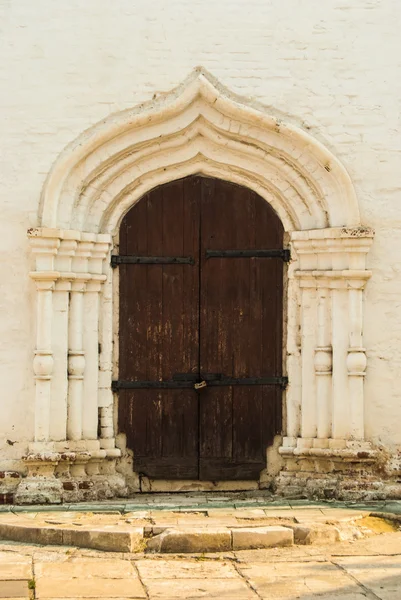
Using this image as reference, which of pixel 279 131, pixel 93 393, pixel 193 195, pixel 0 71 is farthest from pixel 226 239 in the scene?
pixel 0 71

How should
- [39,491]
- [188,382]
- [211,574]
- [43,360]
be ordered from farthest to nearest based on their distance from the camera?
[188,382] < [43,360] < [39,491] < [211,574]

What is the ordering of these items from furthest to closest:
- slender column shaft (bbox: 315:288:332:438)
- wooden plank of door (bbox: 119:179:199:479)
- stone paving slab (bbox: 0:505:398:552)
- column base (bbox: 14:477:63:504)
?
1. wooden plank of door (bbox: 119:179:199:479)
2. slender column shaft (bbox: 315:288:332:438)
3. column base (bbox: 14:477:63:504)
4. stone paving slab (bbox: 0:505:398:552)

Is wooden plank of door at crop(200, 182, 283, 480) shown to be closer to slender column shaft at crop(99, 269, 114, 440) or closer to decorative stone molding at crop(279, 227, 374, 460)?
decorative stone molding at crop(279, 227, 374, 460)

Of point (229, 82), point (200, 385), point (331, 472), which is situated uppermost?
point (229, 82)

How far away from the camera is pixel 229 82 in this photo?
7.84 m

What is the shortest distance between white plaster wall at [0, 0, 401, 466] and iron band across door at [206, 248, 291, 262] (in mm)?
688

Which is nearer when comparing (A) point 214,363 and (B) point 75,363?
(B) point 75,363

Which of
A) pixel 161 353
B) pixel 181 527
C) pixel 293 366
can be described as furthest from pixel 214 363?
pixel 181 527

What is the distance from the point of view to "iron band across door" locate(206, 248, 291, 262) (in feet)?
26.2

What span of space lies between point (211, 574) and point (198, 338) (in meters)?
2.70

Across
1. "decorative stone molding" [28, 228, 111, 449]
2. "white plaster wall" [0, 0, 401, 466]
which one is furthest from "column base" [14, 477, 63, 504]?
"white plaster wall" [0, 0, 401, 466]

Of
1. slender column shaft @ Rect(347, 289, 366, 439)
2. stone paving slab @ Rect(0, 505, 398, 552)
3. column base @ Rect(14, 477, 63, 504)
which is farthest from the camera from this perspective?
slender column shaft @ Rect(347, 289, 366, 439)

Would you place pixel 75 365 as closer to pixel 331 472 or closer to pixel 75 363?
pixel 75 363

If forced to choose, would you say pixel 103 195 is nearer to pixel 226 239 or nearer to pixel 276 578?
pixel 226 239
